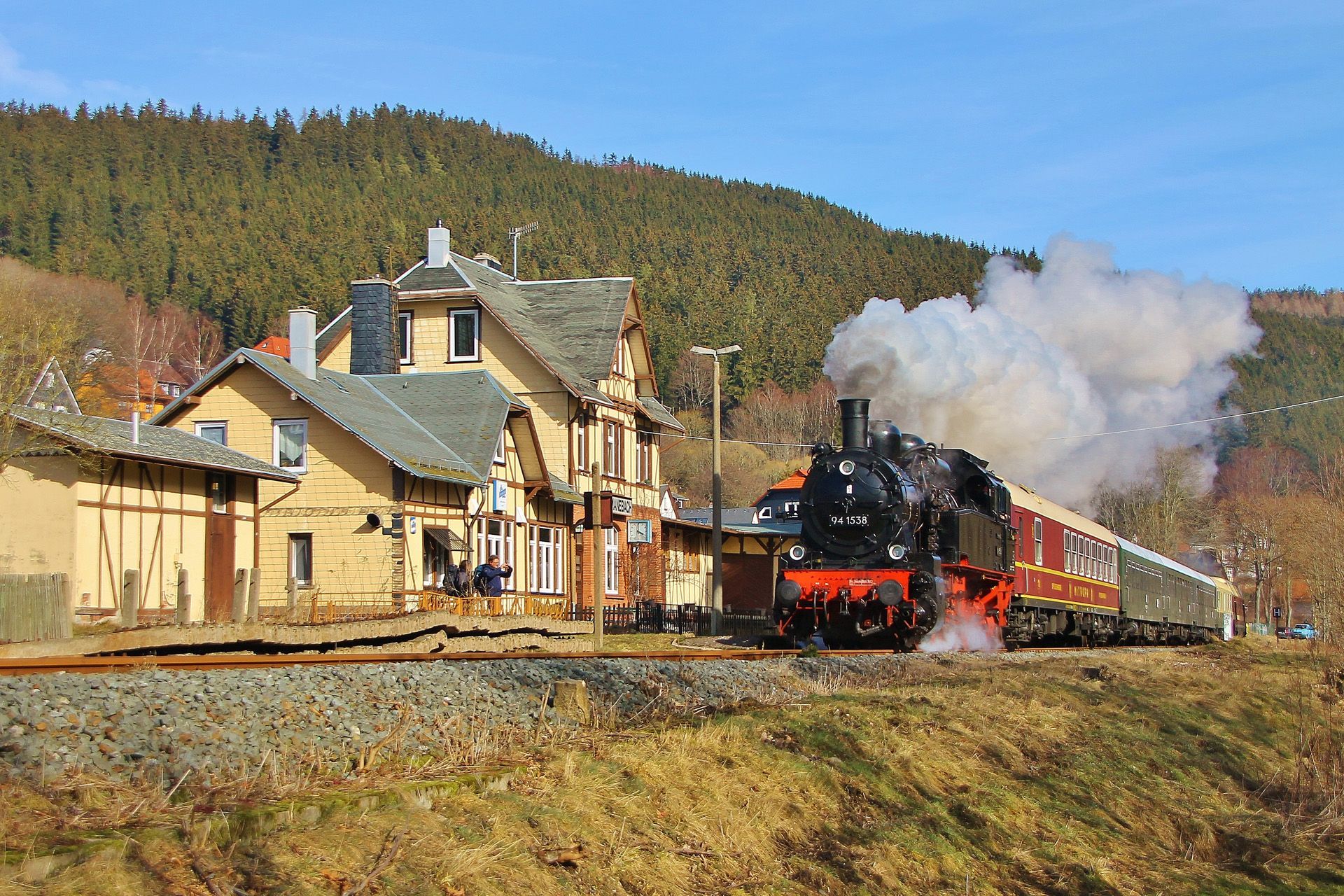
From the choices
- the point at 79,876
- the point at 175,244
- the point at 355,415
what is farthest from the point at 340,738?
the point at 175,244

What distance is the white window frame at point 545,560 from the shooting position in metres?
36.7

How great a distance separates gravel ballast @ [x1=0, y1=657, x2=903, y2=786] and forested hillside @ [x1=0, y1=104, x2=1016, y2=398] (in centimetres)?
9027

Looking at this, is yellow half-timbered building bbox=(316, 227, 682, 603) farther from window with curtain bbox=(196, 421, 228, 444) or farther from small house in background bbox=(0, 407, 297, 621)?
small house in background bbox=(0, 407, 297, 621)

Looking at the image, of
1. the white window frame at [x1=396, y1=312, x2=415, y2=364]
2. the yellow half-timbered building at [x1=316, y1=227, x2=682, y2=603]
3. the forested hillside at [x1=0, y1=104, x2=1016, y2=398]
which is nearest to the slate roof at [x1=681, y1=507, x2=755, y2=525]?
the yellow half-timbered building at [x1=316, y1=227, x2=682, y2=603]

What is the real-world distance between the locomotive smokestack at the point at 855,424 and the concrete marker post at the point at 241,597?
11.1 m

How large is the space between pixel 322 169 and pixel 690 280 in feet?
147

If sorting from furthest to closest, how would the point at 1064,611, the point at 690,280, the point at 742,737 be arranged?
the point at 690,280 < the point at 1064,611 < the point at 742,737

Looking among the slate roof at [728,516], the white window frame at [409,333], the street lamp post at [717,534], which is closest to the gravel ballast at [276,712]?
the street lamp post at [717,534]

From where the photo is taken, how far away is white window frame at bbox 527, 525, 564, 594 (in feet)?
120

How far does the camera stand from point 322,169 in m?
144

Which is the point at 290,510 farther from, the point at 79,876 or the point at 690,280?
the point at 690,280

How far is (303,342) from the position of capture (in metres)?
32.8

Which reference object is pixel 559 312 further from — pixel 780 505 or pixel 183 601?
pixel 183 601

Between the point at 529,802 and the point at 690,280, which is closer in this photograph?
the point at 529,802
